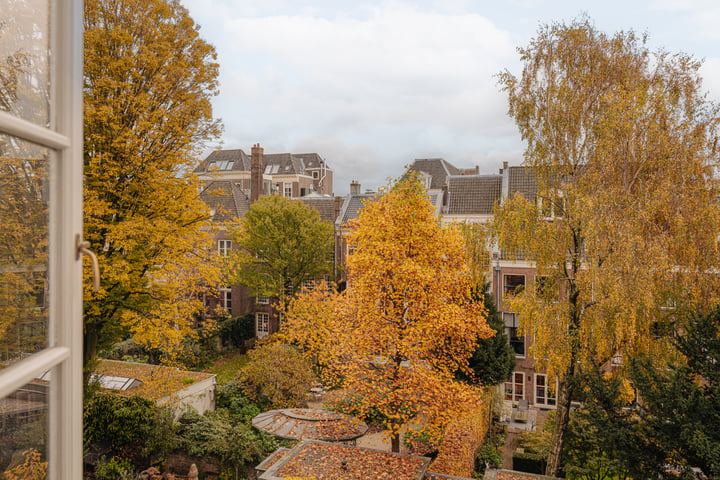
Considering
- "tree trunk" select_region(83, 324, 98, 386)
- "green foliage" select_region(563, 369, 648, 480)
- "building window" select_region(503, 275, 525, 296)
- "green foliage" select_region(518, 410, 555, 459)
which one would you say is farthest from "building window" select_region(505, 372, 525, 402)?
"tree trunk" select_region(83, 324, 98, 386)

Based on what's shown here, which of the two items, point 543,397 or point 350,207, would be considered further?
point 350,207

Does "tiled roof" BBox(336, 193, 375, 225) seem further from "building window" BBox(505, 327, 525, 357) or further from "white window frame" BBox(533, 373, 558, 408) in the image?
"white window frame" BBox(533, 373, 558, 408)

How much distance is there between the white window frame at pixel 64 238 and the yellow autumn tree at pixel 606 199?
10.5 meters

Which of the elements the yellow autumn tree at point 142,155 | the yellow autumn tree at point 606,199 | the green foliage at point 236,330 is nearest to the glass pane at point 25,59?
the yellow autumn tree at point 142,155

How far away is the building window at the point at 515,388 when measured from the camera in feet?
69.0

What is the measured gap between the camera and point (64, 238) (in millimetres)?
1438

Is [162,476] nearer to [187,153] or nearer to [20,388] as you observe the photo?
[187,153]

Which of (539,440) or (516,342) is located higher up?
(516,342)

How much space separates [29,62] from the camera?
1301 mm

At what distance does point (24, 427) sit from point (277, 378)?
16.8 m

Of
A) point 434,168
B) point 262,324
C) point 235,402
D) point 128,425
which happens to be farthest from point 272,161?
point 128,425

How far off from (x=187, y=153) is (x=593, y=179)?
389 inches

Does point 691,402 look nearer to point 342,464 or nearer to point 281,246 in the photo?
point 342,464

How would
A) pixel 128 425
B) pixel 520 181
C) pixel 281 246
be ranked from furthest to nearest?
pixel 281 246 < pixel 520 181 < pixel 128 425
